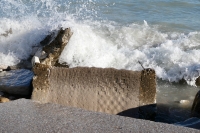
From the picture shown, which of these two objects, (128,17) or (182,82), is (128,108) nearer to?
(182,82)

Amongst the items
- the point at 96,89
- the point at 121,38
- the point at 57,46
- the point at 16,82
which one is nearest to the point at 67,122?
the point at 96,89

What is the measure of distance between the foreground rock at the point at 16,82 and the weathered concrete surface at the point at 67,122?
4.99 feet

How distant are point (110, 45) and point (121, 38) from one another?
2.79ft

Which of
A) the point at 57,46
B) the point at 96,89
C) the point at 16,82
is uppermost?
the point at 57,46

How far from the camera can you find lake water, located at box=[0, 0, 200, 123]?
6.55 meters

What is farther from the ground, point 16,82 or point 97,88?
point 97,88

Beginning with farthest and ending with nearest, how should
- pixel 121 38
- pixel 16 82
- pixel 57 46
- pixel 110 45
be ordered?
pixel 121 38 → pixel 110 45 → pixel 57 46 → pixel 16 82

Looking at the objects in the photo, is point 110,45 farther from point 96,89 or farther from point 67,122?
point 67,122

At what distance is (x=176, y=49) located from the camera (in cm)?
752

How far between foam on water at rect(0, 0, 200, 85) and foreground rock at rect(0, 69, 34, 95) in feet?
3.66

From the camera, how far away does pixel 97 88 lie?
12.4 feet

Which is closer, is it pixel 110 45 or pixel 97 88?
pixel 97 88

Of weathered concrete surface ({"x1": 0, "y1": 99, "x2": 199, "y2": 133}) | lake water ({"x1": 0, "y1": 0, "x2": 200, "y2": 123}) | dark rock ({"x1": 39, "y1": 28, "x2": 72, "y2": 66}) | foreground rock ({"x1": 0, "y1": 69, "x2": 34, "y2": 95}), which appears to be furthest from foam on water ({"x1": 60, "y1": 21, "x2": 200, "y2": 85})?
weathered concrete surface ({"x1": 0, "y1": 99, "x2": 199, "y2": 133})

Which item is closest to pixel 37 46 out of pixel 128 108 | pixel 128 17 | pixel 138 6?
pixel 128 108
